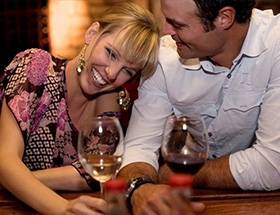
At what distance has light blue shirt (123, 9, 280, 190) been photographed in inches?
69.0

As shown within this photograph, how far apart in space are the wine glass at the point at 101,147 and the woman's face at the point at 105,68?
0.66 metres

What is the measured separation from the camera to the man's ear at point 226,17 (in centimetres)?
185

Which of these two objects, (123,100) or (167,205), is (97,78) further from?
(167,205)

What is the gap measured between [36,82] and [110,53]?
0.32 m

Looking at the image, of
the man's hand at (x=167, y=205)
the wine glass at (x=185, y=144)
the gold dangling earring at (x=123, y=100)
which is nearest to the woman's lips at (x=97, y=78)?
the gold dangling earring at (x=123, y=100)

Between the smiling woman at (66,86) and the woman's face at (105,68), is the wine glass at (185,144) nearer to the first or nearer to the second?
the smiling woman at (66,86)

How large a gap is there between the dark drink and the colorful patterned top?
684mm

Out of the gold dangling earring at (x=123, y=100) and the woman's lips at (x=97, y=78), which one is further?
the gold dangling earring at (x=123, y=100)

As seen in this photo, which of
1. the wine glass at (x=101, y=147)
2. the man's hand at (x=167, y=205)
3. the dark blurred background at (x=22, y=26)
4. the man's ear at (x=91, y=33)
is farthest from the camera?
the dark blurred background at (x=22, y=26)

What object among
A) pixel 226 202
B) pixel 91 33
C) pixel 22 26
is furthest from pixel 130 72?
pixel 22 26

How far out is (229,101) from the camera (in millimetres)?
1958

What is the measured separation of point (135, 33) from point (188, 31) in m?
0.21

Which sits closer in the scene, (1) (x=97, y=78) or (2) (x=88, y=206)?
(2) (x=88, y=206)

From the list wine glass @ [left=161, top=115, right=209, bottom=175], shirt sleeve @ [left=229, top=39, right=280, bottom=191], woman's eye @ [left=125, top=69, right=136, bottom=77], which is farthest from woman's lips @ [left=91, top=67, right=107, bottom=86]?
wine glass @ [left=161, top=115, right=209, bottom=175]
